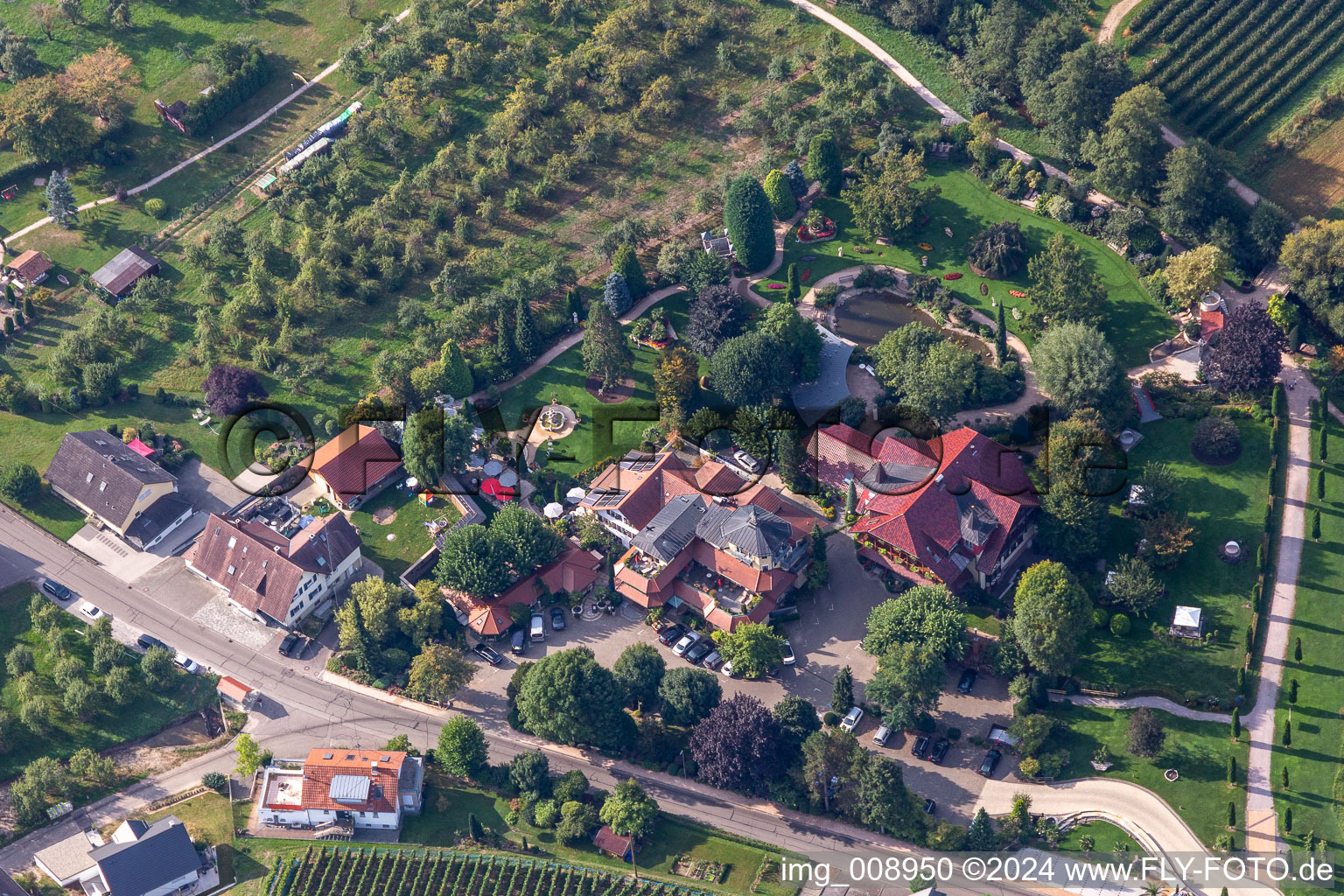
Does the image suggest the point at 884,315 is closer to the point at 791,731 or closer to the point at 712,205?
the point at 712,205

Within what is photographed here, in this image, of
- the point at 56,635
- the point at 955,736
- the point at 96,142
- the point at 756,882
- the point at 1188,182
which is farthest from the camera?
the point at 96,142

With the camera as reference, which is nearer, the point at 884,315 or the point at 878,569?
the point at 878,569

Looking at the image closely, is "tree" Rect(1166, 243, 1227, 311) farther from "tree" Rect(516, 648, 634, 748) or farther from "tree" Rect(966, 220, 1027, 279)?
"tree" Rect(516, 648, 634, 748)

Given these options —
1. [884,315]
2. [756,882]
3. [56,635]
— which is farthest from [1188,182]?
[56,635]

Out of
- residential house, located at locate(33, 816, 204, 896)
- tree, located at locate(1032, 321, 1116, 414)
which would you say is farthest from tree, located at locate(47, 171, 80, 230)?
tree, located at locate(1032, 321, 1116, 414)

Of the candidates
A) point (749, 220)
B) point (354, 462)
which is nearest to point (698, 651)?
point (354, 462)

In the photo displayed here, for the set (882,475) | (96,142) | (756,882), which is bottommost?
(756,882)

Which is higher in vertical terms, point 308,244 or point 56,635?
point 308,244
